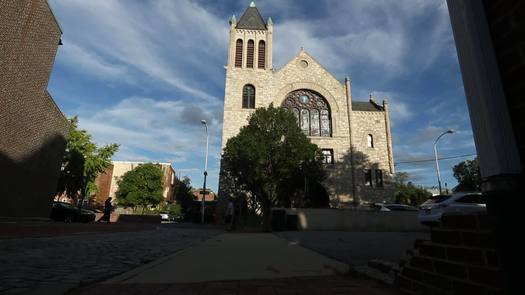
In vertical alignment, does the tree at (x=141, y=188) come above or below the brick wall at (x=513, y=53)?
above

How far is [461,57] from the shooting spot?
1.98 m

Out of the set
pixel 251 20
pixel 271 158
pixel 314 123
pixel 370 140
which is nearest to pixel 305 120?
pixel 314 123

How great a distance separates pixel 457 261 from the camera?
202 centimetres

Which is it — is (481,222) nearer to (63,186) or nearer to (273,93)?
(273,93)

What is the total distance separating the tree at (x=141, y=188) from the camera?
5228 centimetres

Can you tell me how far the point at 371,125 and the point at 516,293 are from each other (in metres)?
34.4

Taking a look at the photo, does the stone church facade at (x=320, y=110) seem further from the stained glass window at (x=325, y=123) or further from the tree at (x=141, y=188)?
the tree at (x=141, y=188)

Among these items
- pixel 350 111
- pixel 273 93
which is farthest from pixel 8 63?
pixel 350 111

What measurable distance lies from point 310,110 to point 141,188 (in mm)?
34216

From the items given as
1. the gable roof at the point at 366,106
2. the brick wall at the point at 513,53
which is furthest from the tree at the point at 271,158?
the brick wall at the point at 513,53

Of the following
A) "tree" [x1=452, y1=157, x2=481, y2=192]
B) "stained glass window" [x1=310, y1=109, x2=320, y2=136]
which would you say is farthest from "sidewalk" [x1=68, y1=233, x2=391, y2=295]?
"tree" [x1=452, y1=157, x2=481, y2=192]

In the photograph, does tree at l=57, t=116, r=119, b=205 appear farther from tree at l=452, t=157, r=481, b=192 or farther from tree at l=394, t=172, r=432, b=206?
tree at l=394, t=172, r=432, b=206

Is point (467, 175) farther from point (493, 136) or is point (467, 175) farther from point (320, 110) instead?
point (493, 136)

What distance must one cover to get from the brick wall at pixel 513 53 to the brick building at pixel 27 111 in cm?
1765
